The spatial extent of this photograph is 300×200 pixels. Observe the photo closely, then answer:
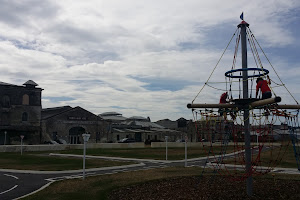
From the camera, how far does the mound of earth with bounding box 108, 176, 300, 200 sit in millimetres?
11906

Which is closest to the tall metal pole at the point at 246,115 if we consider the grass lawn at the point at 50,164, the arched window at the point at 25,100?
the grass lawn at the point at 50,164

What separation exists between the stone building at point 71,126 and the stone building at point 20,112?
2205mm

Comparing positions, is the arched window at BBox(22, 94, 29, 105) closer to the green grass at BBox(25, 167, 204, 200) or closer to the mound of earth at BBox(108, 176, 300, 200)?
the green grass at BBox(25, 167, 204, 200)

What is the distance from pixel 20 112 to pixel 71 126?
10874mm

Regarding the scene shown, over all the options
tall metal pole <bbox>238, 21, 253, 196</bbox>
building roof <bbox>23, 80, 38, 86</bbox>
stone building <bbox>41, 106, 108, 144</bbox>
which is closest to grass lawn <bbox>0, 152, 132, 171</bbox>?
tall metal pole <bbox>238, 21, 253, 196</bbox>

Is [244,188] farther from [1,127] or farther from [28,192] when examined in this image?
[1,127]

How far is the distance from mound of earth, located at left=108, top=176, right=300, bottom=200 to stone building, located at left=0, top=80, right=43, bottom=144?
51107 millimetres

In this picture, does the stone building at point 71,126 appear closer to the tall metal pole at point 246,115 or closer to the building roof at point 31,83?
the building roof at point 31,83

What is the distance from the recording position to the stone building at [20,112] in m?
58.7

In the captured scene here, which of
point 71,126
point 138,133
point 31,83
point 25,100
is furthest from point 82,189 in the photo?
point 138,133

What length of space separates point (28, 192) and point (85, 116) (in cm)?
5310

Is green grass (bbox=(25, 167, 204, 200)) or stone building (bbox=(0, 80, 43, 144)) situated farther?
stone building (bbox=(0, 80, 43, 144))

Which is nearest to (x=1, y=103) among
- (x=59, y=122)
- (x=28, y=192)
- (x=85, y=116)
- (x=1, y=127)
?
(x=1, y=127)

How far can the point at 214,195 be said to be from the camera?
11938mm
